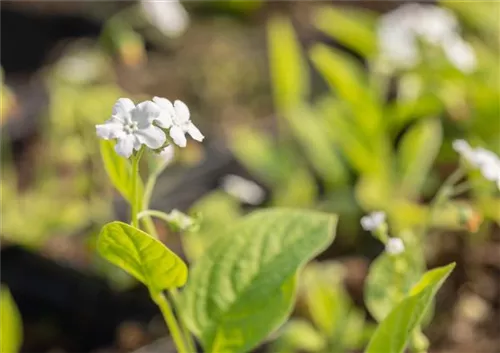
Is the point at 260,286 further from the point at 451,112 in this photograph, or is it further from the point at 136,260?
the point at 451,112

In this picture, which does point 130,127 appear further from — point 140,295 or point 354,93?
point 354,93

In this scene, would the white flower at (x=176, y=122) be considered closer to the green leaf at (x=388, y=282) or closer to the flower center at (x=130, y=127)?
the flower center at (x=130, y=127)

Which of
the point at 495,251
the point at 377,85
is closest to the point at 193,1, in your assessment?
the point at 377,85

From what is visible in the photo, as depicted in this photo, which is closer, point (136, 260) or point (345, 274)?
point (136, 260)

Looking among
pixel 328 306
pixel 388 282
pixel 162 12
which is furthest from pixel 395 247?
pixel 162 12

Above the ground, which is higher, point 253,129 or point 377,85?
point 377,85

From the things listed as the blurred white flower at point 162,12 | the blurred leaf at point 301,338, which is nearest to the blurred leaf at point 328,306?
the blurred leaf at point 301,338

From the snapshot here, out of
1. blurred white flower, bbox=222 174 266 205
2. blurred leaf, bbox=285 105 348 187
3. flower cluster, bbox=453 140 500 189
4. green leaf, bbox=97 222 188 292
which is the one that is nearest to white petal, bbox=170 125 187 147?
green leaf, bbox=97 222 188 292

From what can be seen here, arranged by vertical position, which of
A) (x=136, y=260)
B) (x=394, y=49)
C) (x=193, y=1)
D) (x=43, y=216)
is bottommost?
(x=193, y=1)
